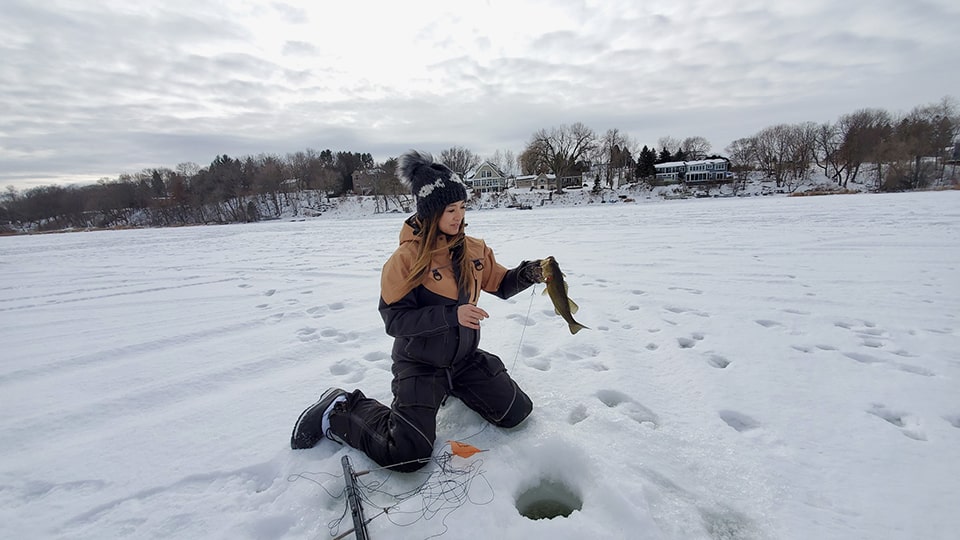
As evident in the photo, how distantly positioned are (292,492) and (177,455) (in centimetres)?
96

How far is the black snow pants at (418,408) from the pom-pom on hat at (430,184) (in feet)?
3.42

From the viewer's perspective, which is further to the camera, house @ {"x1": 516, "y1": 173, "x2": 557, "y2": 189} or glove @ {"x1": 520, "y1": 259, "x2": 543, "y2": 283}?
house @ {"x1": 516, "y1": 173, "x2": 557, "y2": 189}

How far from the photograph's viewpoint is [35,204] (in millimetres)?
65500

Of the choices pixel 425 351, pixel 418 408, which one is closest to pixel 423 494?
pixel 418 408

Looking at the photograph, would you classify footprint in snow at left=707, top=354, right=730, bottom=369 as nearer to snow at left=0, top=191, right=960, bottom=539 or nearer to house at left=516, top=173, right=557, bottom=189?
snow at left=0, top=191, right=960, bottom=539

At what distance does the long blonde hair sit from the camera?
246 centimetres

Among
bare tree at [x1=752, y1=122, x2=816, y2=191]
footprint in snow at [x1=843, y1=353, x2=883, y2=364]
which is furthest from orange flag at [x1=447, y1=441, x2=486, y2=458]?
bare tree at [x1=752, y1=122, x2=816, y2=191]

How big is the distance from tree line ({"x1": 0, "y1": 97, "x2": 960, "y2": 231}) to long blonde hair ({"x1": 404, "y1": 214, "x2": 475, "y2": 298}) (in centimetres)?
4178

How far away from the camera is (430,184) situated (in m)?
2.58

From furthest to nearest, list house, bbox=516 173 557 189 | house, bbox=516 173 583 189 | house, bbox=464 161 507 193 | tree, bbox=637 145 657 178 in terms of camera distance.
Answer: house, bbox=464 161 507 193
house, bbox=516 173 557 189
house, bbox=516 173 583 189
tree, bbox=637 145 657 178

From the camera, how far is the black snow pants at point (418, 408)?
2201 millimetres

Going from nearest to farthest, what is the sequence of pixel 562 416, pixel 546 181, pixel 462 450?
pixel 462 450, pixel 562 416, pixel 546 181

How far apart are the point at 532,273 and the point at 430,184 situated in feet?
3.15

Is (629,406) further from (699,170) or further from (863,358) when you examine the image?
(699,170)
